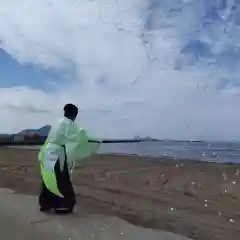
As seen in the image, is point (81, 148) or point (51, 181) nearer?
point (51, 181)

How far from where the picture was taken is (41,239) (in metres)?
5.10

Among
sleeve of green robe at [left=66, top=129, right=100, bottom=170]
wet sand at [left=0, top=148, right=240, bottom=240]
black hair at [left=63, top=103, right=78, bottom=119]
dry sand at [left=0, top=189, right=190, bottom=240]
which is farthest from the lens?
sleeve of green robe at [left=66, top=129, right=100, bottom=170]

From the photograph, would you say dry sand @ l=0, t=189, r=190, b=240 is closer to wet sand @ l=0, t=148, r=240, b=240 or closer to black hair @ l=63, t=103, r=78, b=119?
wet sand @ l=0, t=148, r=240, b=240

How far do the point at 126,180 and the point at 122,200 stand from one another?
4.29 m

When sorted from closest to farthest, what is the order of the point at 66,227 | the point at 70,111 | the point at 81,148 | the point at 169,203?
the point at 66,227
the point at 70,111
the point at 81,148
the point at 169,203

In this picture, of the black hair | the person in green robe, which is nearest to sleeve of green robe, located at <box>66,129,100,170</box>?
the person in green robe

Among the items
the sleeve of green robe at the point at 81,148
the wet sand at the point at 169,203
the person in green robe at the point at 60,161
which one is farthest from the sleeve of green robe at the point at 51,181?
the wet sand at the point at 169,203

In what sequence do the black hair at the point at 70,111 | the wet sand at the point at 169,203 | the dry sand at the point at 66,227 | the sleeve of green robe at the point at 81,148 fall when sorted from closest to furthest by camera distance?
the dry sand at the point at 66,227 → the wet sand at the point at 169,203 → the black hair at the point at 70,111 → the sleeve of green robe at the point at 81,148

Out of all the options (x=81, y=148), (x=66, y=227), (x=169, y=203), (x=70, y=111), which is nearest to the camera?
(x=66, y=227)

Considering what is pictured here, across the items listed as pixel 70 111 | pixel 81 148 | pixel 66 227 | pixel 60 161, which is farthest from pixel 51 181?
pixel 66 227

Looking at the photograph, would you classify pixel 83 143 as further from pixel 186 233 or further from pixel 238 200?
pixel 238 200

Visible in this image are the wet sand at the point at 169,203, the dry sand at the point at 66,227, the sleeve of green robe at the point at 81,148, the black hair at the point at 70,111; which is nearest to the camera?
the dry sand at the point at 66,227

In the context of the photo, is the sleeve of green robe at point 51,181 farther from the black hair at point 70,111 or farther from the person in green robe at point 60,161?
the black hair at point 70,111

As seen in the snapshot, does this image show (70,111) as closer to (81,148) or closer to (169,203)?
(81,148)
